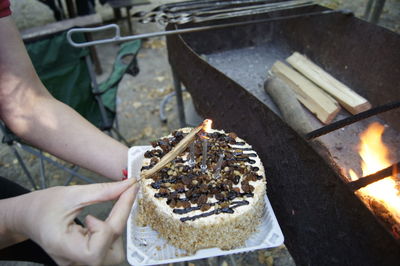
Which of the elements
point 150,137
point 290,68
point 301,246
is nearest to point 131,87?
point 150,137

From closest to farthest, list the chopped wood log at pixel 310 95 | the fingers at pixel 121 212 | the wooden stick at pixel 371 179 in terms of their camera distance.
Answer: the fingers at pixel 121 212 < the wooden stick at pixel 371 179 < the chopped wood log at pixel 310 95

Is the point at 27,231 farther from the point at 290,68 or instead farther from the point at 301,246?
the point at 290,68

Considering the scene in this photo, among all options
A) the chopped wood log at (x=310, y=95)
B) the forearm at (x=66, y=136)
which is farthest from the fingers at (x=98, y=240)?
the chopped wood log at (x=310, y=95)

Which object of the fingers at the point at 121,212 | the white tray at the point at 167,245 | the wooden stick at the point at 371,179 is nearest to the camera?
the fingers at the point at 121,212

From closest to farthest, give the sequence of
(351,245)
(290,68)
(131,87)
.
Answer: (351,245)
(290,68)
(131,87)

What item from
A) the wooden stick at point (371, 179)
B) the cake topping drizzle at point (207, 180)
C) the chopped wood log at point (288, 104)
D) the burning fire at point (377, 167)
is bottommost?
the burning fire at point (377, 167)

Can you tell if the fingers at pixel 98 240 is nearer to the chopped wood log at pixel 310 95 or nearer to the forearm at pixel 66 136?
the forearm at pixel 66 136

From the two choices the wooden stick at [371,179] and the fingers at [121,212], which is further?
the wooden stick at [371,179]
